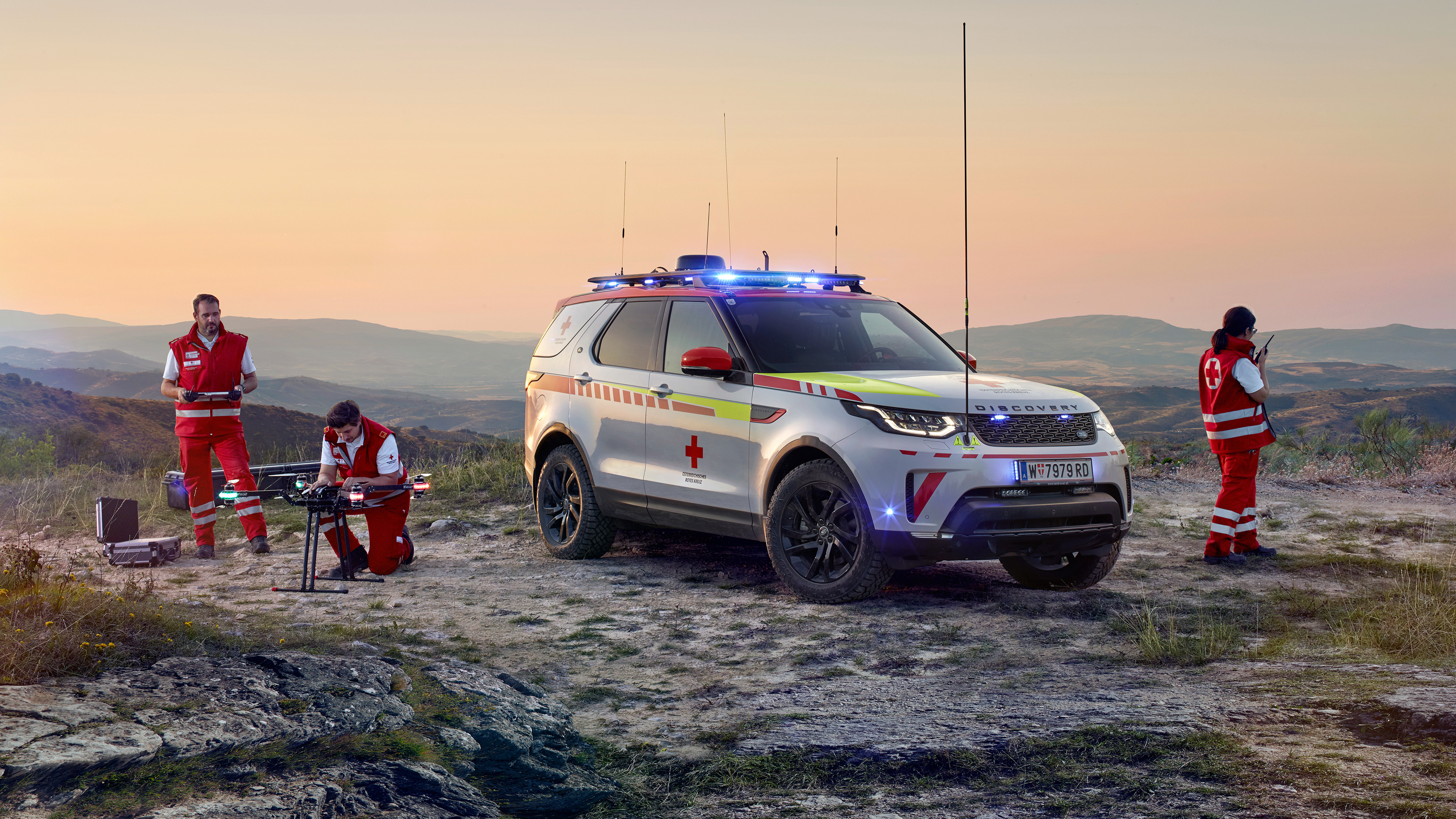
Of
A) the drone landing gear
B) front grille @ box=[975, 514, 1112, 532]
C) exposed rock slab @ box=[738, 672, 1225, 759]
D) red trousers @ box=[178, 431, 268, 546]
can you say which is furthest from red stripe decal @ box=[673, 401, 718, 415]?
red trousers @ box=[178, 431, 268, 546]

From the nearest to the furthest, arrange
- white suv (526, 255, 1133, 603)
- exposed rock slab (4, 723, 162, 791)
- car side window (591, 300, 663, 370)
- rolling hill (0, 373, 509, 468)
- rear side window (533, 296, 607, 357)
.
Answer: exposed rock slab (4, 723, 162, 791) < white suv (526, 255, 1133, 603) < car side window (591, 300, 663, 370) < rear side window (533, 296, 607, 357) < rolling hill (0, 373, 509, 468)

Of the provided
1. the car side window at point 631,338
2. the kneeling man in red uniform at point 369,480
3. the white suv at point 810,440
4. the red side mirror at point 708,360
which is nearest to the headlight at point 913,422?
the white suv at point 810,440

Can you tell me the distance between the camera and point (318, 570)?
8695 mm

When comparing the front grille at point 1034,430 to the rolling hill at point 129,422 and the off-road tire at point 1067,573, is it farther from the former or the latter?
the rolling hill at point 129,422

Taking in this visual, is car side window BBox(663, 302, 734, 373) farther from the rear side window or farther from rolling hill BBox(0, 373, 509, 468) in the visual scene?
rolling hill BBox(0, 373, 509, 468)

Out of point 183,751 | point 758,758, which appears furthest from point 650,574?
point 183,751

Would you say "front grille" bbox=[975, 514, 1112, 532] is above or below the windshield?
below

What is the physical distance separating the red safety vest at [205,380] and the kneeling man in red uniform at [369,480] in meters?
1.99

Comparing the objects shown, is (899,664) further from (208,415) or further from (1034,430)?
(208,415)

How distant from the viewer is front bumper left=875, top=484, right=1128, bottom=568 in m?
6.41

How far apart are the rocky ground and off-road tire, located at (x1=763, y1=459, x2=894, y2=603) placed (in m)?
0.17

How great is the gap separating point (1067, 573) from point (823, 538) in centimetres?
197

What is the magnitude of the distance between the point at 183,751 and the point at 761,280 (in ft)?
18.1

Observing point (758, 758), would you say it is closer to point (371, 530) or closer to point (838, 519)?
point (838, 519)
